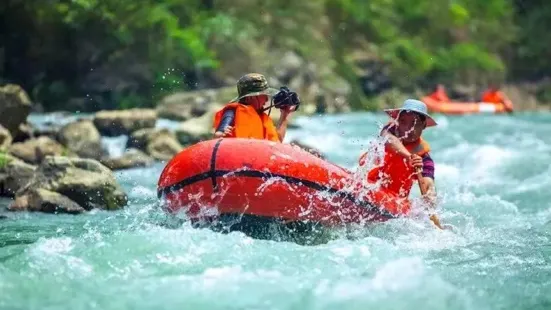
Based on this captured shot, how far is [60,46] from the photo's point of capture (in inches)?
714

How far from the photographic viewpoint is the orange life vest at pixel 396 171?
19.6ft

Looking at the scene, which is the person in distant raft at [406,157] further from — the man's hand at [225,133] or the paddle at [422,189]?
the man's hand at [225,133]

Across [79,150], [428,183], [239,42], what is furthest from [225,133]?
[239,42]

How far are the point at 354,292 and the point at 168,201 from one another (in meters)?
1.98

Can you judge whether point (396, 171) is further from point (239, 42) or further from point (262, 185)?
point (239, 42)

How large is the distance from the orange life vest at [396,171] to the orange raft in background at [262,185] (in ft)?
1.26

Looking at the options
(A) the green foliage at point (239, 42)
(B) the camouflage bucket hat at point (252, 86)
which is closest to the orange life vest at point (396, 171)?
(B) the camouflage bucket hat at point (252, 86)

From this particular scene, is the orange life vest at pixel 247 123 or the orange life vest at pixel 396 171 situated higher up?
the orange life vest at pixel 247 123

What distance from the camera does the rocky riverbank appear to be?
280 inches

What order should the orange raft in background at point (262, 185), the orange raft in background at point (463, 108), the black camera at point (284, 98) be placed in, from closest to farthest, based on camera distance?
1. the orange raft in background at point (262, 185)
2. the black camera at point (284, 98)
3. the orange raft in background at point (463, 108)

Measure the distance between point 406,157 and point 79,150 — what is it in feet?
19.1

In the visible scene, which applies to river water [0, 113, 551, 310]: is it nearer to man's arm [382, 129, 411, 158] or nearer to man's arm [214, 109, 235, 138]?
man's arm [382, 129, 411, 158]

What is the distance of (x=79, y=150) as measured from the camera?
1051 centimetres

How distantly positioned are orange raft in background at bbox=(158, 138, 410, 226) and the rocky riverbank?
2.62 ft
